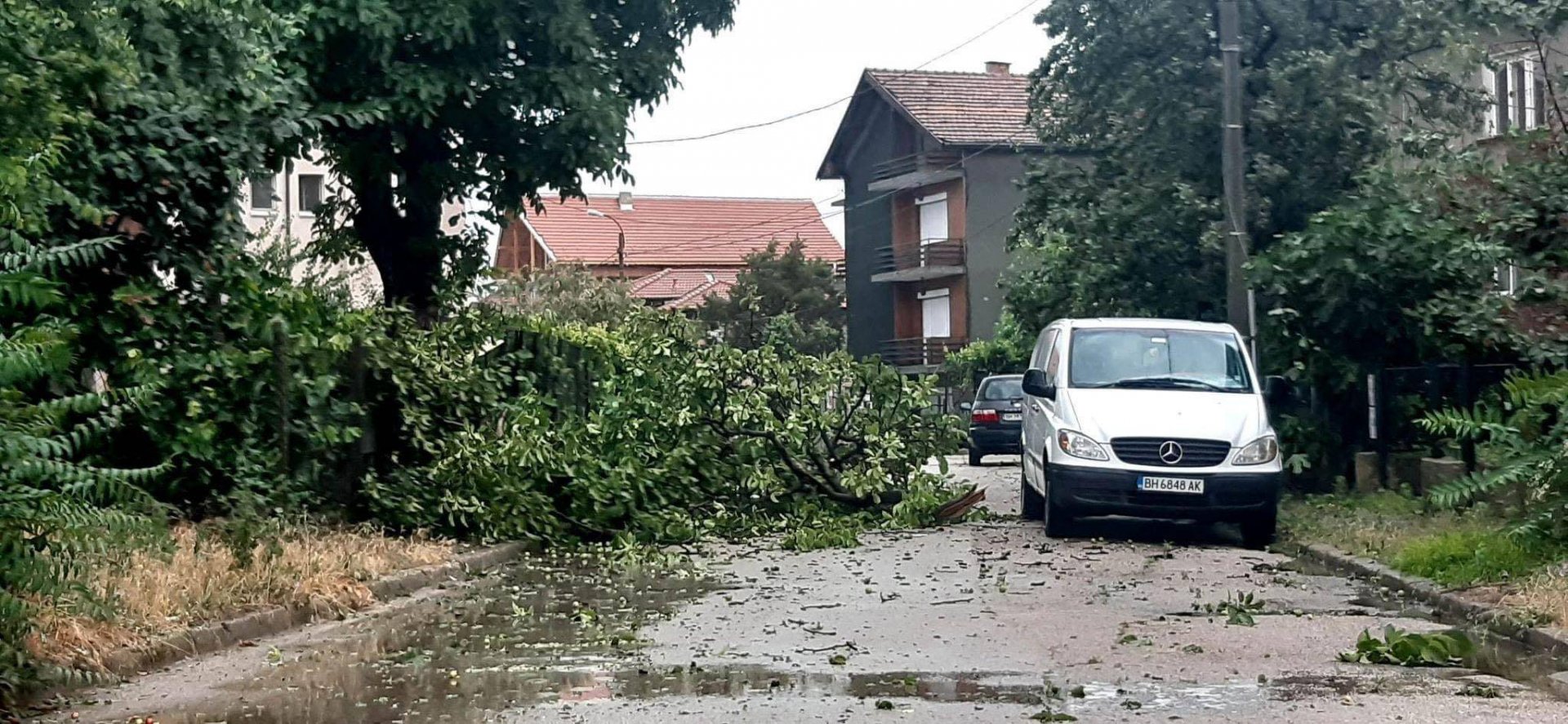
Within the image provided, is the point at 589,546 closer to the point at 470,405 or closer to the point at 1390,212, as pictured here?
the point at 470,405

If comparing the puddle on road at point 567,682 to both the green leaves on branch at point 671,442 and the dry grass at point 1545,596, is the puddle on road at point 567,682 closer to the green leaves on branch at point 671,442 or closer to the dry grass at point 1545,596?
the dry grass at point 1545,596

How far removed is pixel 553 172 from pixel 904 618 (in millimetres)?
13193

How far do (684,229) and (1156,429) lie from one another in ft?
241

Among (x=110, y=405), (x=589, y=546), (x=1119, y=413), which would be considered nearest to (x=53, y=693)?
(x=110, y=405)

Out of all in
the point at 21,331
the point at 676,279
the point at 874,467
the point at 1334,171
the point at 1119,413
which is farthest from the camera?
the point at 676,279

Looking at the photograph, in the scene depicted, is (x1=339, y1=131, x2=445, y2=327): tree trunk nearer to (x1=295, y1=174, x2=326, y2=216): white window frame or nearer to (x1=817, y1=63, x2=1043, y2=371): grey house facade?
(x1=295, y1=174, x2=326, y2=216): white window frame

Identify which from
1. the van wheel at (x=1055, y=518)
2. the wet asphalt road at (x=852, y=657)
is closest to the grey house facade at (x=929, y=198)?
the van wheel at (x=1055, y=518)

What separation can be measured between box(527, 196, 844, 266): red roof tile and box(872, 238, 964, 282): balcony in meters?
18.3

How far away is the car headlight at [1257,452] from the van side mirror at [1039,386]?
1.83 m

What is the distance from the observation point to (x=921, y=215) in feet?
204

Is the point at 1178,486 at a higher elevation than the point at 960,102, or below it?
below

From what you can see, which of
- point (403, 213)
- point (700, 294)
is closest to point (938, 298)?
point (700, 294)

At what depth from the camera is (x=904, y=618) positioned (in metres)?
11.1

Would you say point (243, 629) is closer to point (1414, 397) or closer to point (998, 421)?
point (1414, 397)
